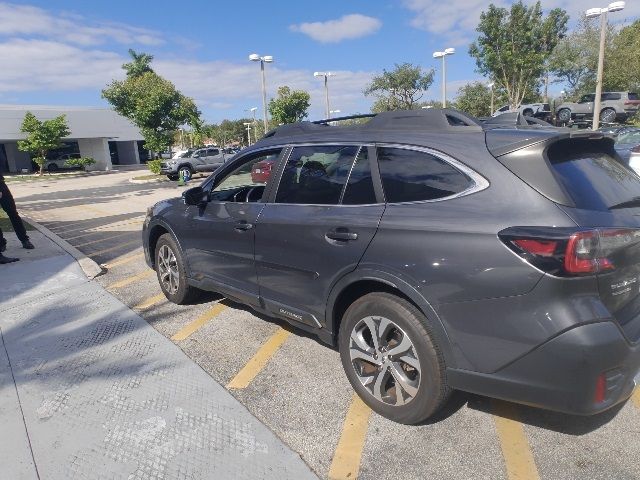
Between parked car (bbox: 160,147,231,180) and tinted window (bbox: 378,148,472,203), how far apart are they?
2327 centimetres

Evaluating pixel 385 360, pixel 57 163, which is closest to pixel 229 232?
pixel 385 360

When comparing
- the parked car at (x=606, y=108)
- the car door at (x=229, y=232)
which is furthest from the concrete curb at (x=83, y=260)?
the parked car at (x=606, y=108)

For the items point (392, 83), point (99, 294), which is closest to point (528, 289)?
point (99, 294)

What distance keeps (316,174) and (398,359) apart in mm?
1391

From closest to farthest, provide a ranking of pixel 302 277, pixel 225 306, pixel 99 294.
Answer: pixel 302 277 < pixel 225 306 < pixel 99 294

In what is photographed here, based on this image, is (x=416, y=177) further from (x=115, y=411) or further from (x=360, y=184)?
(x=115, y=411)

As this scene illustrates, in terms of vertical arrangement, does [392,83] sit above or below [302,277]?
above

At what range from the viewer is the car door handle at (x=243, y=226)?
11.6ft

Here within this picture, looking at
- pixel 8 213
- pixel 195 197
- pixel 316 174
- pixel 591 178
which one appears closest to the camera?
pixel 591 178

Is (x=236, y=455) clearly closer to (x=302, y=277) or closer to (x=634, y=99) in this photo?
(x=302, y=277)

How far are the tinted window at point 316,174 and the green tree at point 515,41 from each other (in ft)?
94.1

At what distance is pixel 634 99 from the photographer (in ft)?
77.9

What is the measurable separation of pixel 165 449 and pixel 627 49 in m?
37.8

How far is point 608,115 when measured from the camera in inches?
976
